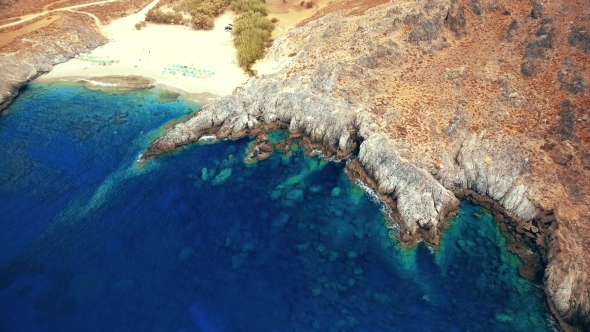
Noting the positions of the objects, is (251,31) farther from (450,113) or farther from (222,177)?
(450,113)

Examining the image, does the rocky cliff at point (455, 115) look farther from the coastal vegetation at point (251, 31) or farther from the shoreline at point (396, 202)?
the coastal vegetation at point (251, 31)

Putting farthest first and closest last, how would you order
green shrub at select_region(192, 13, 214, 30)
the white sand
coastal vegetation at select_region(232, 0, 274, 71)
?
1. green shrub at select_region(192, 13, 214, 30)
2. coastal vegetation at select_region(232, 0, 274, 71)
3. the white sand

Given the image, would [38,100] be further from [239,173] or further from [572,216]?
[572,216]

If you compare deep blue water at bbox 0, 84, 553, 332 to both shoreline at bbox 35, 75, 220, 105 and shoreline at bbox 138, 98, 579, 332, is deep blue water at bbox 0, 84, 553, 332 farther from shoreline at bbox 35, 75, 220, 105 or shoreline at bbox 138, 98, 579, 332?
shoreline at bbox 35, 75, 220, 105

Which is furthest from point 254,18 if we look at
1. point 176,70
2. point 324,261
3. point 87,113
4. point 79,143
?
point 324,261

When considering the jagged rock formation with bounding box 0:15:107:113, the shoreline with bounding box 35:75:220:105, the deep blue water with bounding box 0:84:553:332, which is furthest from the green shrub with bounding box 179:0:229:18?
the deep blue water with bounding box 0:84:553:332

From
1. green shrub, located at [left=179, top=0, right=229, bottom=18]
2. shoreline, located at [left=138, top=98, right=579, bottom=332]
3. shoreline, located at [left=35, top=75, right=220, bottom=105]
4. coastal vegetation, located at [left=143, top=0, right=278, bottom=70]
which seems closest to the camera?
shoreline, located at [left=138, top=98, right=579, bottom=332]

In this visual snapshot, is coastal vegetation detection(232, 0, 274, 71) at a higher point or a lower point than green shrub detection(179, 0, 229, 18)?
lower
